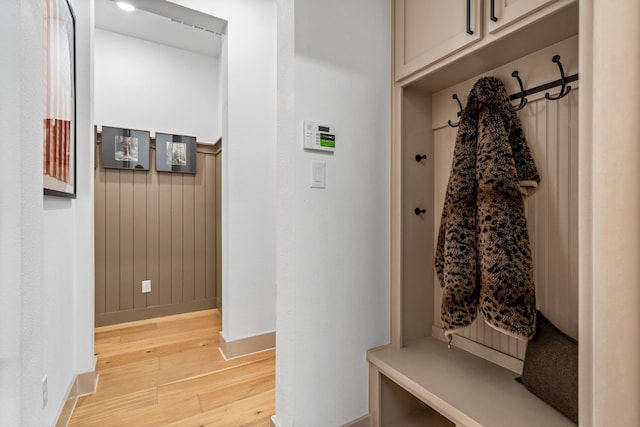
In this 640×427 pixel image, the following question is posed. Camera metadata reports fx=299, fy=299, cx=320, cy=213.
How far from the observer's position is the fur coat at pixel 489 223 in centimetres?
107

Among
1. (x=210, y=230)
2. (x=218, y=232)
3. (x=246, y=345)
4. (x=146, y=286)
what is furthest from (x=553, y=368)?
(x=146, y=286)

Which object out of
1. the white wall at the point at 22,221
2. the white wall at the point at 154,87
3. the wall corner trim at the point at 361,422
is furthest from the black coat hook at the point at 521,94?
the white wall at the point at 154,87

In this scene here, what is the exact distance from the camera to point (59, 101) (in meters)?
1.35

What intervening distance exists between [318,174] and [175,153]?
2.33 meters

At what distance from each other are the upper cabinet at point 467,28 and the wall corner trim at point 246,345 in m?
2.02

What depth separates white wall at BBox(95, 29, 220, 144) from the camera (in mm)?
2932

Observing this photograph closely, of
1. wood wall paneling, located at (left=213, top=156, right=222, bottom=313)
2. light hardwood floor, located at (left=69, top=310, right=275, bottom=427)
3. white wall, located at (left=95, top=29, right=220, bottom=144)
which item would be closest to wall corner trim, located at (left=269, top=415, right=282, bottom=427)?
light hardwood floor, located at (left=69, top=310, right=275, bottom=427)

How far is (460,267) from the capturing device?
1189 mm

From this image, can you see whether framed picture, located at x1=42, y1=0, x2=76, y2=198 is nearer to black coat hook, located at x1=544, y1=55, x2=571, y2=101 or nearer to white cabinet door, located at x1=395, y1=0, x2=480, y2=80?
white cabinet door, located at x1=395, y1=0, x2=480, y2=80

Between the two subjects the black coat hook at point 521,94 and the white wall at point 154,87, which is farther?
the white wall at point 154,87

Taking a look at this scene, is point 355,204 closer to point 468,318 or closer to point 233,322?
point 468,318

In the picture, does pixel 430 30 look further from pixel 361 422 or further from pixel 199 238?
pixel 199 238

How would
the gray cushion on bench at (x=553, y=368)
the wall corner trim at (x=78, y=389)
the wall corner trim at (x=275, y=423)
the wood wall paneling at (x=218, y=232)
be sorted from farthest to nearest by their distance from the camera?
the wood wall paneling at (x=218, y=232) → the wall corner trim at (x=78, y=389) → the wall corner trim at (x=275, y=423) → the gray cushion on bench at (x=553, y=368)

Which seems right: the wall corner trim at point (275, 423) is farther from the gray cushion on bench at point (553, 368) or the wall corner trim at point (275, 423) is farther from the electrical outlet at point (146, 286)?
the electrical outlet at point (146, 286)
